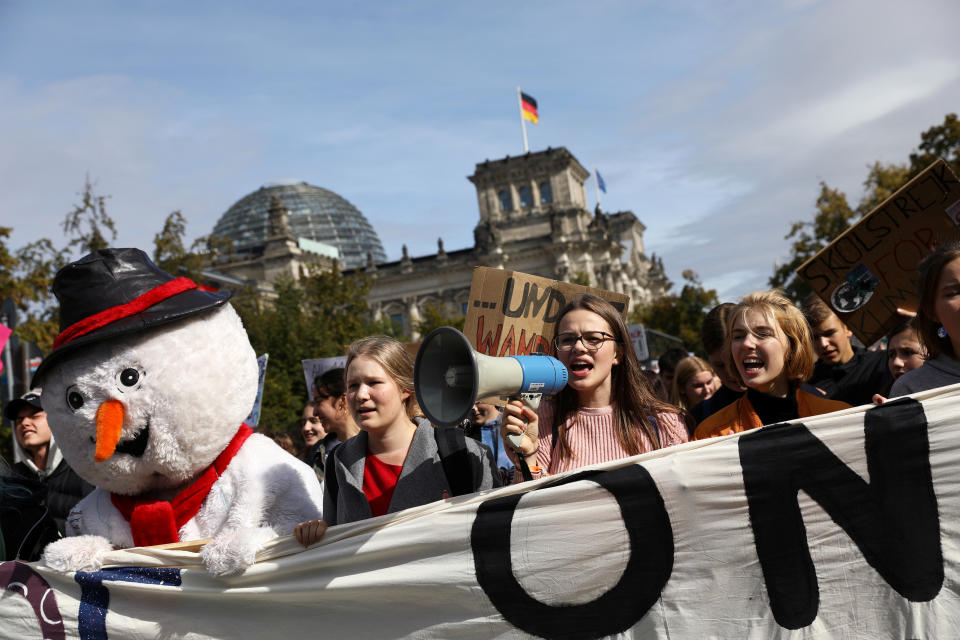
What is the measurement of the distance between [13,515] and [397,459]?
72.3 inches

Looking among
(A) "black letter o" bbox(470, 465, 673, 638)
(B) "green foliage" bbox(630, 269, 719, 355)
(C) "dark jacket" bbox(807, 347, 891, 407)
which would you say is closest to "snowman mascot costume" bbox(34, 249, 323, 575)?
(A) "black letter o" bbox(470, 465, 673, 638)

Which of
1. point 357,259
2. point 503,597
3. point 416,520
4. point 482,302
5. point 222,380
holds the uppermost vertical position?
point 357,259

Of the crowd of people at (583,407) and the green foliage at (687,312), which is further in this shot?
the green foliage at (687,312)

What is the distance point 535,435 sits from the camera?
3.33 metres

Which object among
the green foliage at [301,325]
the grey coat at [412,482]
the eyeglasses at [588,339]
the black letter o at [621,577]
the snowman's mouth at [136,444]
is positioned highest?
the green foliage at [301,325]

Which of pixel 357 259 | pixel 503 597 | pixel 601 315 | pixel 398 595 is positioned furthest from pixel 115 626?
pixel 357 259

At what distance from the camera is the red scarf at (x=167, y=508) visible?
3709 millimetres

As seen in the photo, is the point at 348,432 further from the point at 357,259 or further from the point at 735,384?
the point at 357,259

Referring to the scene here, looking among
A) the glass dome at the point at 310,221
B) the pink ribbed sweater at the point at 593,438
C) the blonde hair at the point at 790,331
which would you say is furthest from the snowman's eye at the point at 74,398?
the glass dome at the point at 310,221

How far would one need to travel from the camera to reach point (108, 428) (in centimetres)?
346

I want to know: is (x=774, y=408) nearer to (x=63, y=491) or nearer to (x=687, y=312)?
(x=63, y=491)

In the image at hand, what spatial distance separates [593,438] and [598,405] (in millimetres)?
176

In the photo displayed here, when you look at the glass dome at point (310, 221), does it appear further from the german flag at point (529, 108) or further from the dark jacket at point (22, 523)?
the dark jacket at point (22, 523)

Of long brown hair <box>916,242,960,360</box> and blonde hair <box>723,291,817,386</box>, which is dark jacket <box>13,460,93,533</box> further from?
long brown hair <box>916,242,960,360</box>
